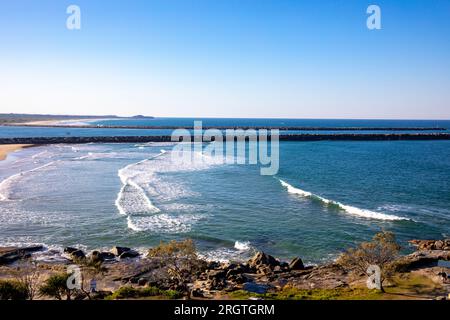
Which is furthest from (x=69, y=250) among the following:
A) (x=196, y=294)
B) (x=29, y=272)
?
(x=196, y=294)

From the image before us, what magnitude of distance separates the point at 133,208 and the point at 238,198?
10.8 metres

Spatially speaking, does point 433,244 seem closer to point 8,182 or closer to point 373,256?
point 373,256

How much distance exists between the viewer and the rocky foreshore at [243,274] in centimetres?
2034

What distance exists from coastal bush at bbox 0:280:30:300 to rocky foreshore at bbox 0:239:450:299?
4.11 metres

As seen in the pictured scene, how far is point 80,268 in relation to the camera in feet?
72.7

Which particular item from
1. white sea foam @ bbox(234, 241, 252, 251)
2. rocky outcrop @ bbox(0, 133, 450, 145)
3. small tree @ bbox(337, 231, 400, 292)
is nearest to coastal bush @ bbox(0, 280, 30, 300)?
white sea foam @ bbox(234, 241, 252, 251)

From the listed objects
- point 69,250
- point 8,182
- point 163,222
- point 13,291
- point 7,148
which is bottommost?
point 69,250

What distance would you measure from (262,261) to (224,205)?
1452cm

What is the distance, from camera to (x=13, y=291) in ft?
55.1

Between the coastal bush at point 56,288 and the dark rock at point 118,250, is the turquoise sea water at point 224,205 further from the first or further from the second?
the coastal bush at point 56,288

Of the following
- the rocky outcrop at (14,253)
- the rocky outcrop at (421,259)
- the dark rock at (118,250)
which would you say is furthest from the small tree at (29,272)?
the rocky outcrop at (421,259)

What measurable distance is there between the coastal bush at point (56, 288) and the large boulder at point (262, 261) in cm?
1069

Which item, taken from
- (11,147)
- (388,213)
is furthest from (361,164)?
(11,147)
